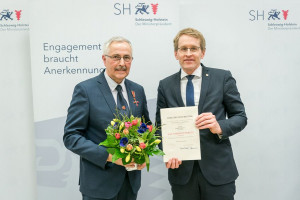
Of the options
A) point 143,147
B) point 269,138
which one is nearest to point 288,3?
point 269,138

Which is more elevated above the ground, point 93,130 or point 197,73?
point 197,73

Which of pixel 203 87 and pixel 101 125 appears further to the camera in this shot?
pixel 203 87

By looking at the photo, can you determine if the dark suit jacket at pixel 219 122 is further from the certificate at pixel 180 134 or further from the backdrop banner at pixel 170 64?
the backdrop banner at pixel 170 64

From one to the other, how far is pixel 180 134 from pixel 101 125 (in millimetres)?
633

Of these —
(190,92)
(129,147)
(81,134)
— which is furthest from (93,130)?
(190,92)

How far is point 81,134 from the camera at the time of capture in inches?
84.5

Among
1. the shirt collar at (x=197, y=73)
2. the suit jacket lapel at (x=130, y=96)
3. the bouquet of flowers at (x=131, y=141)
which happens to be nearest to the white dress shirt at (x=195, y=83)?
the shirt collar at (x=197, y=73)

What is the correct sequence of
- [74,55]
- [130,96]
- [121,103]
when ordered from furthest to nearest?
[74,55] → [130,96] → [121,103]

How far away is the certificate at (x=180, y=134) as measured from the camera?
2.11m

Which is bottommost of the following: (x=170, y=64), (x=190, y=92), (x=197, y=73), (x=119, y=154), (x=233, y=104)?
(x=119, y=154)

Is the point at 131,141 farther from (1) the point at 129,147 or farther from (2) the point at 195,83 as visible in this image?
(2) the point at 195,83

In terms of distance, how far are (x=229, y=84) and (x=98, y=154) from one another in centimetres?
123

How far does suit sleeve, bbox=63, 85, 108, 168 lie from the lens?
1993 millimetres

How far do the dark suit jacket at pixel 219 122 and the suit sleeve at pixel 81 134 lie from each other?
70cm
